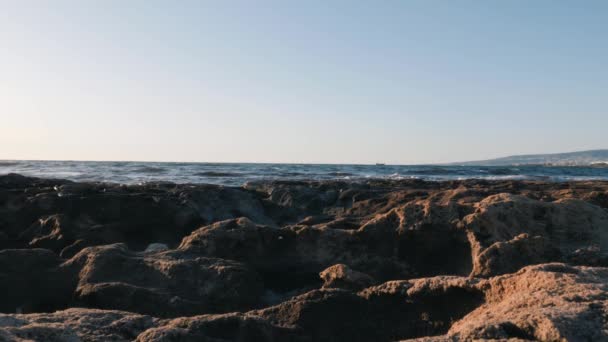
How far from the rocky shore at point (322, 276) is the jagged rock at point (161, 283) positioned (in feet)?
0.04

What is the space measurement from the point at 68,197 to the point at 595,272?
8161 mm

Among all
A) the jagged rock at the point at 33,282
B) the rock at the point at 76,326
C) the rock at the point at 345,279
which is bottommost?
the jagged rock at the point at 33,282

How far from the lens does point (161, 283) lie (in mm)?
4543

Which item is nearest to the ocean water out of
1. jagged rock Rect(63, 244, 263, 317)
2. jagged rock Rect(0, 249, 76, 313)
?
jagged rock Rect(0, 249, 76, 313)

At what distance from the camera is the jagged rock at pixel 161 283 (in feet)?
13.5

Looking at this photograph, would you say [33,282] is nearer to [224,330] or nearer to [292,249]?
[292,249]

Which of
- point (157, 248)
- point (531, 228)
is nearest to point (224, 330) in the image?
point (157, 248)

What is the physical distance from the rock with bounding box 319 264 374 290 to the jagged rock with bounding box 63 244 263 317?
0.63 metres

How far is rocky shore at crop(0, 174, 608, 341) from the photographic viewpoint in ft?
9.16

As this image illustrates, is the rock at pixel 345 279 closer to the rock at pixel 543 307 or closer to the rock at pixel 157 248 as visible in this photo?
the rock at pixel 543 307

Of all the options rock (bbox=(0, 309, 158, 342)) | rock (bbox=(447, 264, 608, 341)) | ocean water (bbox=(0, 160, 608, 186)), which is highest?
rock (bbox=(447, 264, 608, 341))

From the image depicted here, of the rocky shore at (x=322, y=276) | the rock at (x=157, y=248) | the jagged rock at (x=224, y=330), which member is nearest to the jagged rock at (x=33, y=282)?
the rocky shore at (x=322, y=276)

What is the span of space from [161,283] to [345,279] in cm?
151

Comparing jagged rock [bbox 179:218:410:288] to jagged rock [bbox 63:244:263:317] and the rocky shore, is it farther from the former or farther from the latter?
jagged rock [bbox 63:244:263:317]
